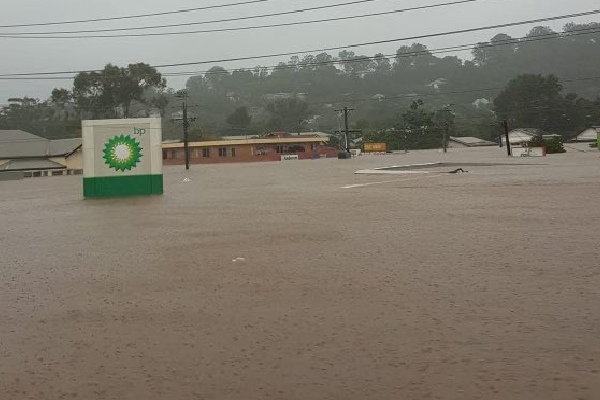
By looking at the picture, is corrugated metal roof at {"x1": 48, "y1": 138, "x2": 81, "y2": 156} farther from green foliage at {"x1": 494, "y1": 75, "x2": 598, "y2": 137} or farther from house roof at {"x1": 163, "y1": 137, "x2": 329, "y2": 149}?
green foliage at {"x1": 494, "y1": 75, "x2": 598, "y2": 137}

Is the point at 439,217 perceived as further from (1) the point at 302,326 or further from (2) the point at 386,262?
(1) the point at 302,326

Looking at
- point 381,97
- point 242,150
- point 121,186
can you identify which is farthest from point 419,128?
point 121,186

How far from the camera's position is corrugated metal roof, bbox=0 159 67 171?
230ft

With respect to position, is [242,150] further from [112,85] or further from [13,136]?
[13,136]

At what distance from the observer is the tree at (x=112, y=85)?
3632 inches

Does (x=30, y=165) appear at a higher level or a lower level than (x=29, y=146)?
lower

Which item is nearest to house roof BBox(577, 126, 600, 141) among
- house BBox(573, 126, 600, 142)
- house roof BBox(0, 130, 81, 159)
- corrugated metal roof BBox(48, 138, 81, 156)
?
house BBox(573, 126, 600, 142)

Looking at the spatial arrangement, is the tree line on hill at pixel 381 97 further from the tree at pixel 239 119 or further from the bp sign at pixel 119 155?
the bp sign at pixel 119 155

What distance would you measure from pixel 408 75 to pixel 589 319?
159 meters

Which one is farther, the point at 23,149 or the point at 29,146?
the point at 29,146

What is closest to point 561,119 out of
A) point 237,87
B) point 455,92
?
point 455,92

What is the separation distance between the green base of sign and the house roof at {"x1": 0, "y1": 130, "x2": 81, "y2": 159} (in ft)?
172

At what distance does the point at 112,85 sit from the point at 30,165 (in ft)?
83.3

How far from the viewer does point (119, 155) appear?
2414cm
